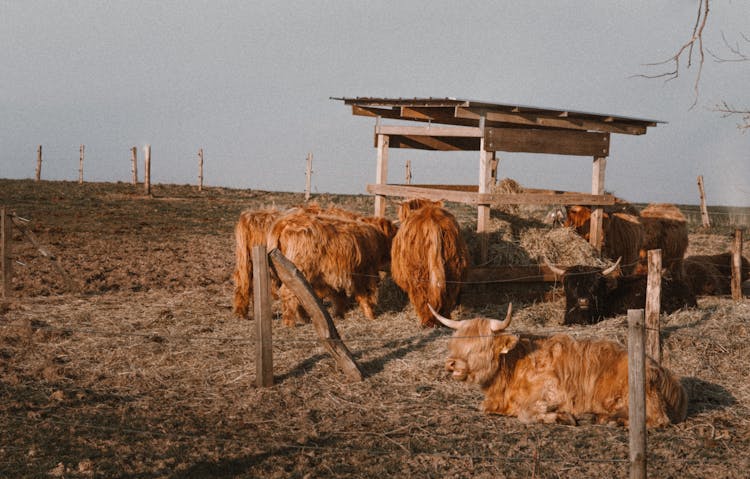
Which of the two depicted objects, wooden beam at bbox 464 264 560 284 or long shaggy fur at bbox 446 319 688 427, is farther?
wooden beam at bbox 464 264 560 284

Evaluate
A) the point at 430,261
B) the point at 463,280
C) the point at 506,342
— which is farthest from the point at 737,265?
the point at 506,342

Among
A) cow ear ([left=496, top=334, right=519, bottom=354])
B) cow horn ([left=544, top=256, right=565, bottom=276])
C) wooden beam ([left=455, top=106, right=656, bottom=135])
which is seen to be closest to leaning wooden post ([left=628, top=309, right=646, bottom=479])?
cow ear ([left=496, top=334, right=519, bottom=354])

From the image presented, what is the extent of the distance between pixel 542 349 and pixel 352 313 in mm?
4533

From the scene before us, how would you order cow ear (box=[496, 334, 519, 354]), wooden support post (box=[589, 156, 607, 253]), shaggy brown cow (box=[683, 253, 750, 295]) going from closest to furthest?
cow ear (box=[496, 334, 519, 354]) < wooden support post (box=[589, 156, 607, 253]) < shaggy brown cow (box=[683, 253, 750, 295])

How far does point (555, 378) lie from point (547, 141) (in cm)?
563

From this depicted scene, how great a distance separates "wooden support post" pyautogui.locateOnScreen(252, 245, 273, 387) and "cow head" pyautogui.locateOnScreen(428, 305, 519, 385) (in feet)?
5.90

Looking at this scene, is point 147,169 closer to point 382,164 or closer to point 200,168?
point 200,168

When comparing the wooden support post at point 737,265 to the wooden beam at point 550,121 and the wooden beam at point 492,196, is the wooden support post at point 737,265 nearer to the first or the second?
the wooden beam at point 492,196

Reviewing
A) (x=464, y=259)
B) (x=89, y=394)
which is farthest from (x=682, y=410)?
(x=89, y=394)

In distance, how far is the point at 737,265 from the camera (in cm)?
1070

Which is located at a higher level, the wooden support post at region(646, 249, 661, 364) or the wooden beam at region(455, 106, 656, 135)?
the wooden beam at region(455, 106, 656, 135)

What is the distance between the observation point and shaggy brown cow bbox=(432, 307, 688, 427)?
5398 millimetres

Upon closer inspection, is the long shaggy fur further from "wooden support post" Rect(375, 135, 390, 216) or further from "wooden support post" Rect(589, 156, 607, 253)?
"wooden support post" Rect(375, 135, 390, 216)

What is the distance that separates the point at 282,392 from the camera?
20.8 feet
